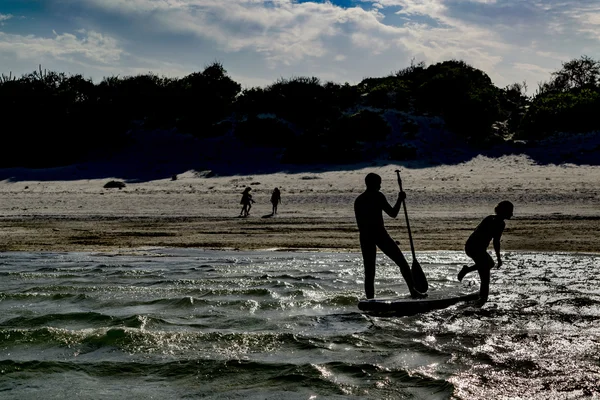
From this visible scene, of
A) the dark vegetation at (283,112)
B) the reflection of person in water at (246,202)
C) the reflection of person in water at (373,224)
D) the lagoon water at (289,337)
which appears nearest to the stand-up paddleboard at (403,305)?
the lagoon water at (289,337)

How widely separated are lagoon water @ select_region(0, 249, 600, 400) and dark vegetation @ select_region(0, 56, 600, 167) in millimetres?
25135

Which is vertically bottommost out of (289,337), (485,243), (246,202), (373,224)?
(289,337)

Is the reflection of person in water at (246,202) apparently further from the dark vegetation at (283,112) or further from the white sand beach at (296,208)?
the dark vegetation at (283,112)

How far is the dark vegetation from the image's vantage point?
38250mm

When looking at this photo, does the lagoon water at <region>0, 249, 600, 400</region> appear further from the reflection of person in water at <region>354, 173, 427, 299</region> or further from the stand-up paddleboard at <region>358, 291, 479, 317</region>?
the reflection of person in water at <region>354, 173, 427, 299</region>

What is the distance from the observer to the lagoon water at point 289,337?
21.2ft

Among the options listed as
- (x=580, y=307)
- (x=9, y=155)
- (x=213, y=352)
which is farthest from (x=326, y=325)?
(x=9, y=155)

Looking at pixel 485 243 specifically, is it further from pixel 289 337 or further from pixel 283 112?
pixel 283 112

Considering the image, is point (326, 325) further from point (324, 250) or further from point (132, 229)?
point (132, 229)

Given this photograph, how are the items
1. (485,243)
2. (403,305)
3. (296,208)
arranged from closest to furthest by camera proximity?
(403,305), (485,243), (296,208)

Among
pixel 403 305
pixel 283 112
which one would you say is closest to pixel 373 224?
pixel 403 305

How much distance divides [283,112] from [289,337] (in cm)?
3592

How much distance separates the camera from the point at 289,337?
27.1 ft

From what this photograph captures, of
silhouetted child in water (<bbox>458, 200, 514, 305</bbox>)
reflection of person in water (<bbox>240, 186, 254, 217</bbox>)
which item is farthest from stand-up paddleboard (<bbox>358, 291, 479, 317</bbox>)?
reflection of person in water (<bbox>240, 186, 254, 217</bbox>)
